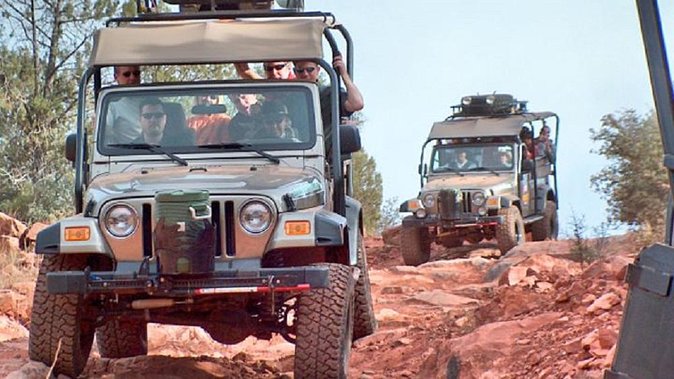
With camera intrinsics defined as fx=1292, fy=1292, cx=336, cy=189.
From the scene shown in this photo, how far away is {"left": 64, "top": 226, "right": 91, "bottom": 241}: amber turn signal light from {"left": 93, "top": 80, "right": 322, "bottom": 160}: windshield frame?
0.98 m

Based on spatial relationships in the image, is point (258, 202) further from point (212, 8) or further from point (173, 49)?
point (212, 8)

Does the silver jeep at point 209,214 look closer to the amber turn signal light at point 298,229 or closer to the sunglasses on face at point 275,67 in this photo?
the amber turn signal light at point 298,229

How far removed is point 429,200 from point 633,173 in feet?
16.5

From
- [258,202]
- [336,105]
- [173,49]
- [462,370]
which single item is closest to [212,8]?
[173,49]

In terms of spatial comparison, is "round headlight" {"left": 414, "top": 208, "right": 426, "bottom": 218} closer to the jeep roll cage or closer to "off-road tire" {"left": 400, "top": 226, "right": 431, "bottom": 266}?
"off-road tire" {"left": 400, "top": 226, "right": 431, "bottom": 266}

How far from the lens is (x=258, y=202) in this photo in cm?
616

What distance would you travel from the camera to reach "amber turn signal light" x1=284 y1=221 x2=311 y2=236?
6.11 m

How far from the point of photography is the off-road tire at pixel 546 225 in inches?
808

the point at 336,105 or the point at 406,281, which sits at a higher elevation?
the point at 336,105

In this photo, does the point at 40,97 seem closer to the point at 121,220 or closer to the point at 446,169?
the point at 446,169

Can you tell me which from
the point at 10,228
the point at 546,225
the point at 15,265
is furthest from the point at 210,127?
the point at 546,225

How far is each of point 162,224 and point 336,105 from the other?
1.42 meters

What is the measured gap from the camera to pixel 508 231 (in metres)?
17.7

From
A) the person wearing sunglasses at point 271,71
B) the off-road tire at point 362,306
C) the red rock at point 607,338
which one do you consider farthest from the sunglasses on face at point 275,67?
the red rock at point 607,338
